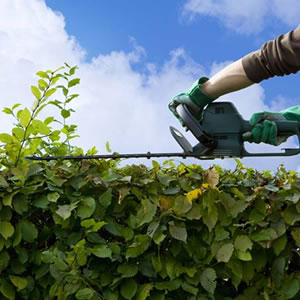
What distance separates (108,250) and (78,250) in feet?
0.41

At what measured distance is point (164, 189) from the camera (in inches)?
91.0

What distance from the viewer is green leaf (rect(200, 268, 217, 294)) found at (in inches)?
85.1

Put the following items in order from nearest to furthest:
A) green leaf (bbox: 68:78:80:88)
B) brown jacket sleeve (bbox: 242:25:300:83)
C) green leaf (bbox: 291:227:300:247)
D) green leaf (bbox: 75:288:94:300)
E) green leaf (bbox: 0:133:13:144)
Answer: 1. green leaf (bbox: 75:288:94:300)
2. green leaf (bbox: 291:227:300:247)
3. green leaf (bbox: 0:133:13:144)
4. brown jacket sleeve (bbox: 242:25:300:83)
5. green leaf (bbox: 68:78:80:88)

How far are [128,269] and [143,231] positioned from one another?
18 cm

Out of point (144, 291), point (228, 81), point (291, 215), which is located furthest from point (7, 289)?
point (228, 81)

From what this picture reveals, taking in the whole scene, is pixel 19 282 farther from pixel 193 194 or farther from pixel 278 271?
pixel 278 271

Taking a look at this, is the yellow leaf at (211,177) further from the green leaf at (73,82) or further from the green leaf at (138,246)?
Result: the green leaf at (73,82)

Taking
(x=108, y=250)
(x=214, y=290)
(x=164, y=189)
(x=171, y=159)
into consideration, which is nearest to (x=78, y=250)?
(x=108, y=250)

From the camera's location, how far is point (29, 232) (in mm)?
2256

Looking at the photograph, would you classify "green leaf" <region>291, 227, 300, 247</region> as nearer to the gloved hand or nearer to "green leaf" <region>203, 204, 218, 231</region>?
"green leaf" <region>203, 204, 218, 231</region>

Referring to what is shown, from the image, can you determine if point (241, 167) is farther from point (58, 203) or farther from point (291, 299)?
point (58, 203)

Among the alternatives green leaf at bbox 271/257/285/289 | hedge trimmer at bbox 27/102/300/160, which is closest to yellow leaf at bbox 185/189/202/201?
green leaf at bbox 271/257/285/289

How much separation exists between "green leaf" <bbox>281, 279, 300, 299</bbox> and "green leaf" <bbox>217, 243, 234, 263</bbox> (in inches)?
13.2

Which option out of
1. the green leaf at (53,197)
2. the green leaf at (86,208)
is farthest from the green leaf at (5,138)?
the green leaf at (86,208)
